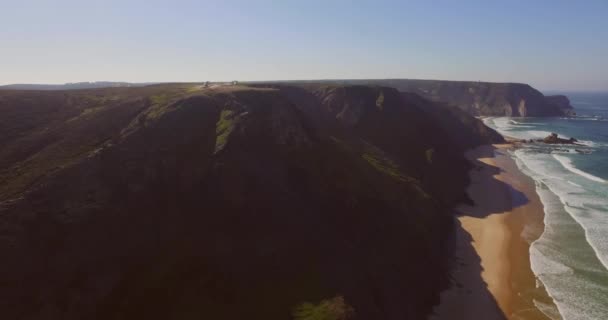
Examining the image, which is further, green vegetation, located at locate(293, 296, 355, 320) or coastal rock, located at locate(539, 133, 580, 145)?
coastal rock, located at locate(539, 133, 580, 145)

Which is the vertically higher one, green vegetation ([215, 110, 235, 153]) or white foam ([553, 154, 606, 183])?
green vegetation ([215, 110, 235, 153])

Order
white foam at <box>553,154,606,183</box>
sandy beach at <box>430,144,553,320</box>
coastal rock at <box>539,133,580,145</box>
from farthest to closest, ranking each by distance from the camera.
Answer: coastal rock at <box>539,133,580,145</box> → white foam at <box>553,154,606,183</box> → sandy beach at <box>430,144,553,320</box>

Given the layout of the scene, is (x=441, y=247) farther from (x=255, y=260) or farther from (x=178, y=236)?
(x=178, y=236)

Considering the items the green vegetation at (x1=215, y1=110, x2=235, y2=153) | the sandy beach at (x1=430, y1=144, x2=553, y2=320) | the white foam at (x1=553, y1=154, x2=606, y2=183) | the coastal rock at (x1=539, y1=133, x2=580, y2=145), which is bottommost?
the sandy beach at (x1=430, y1=144, x2=553, y2=320)

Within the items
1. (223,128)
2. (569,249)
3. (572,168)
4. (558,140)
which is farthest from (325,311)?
(558,140)

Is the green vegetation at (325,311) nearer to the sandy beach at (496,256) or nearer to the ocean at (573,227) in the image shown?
Result: the sandy beach at (496,256)

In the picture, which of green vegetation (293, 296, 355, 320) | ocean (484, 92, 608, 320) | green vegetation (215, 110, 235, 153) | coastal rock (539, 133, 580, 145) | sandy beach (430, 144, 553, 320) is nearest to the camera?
green vegetation (293, 296, 355, 320)

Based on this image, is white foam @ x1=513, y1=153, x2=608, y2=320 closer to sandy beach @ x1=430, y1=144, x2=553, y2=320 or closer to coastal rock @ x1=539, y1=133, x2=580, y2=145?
sandy beach @ x1=430, y1=144, x2=553, y2=320

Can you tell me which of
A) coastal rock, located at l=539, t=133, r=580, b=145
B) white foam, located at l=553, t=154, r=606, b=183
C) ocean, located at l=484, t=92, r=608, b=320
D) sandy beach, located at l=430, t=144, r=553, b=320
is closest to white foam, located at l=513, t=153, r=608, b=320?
ocean, located at l=484, t=92, r=608, b=320
